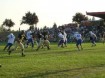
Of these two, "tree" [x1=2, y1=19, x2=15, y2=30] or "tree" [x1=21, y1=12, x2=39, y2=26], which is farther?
"tree" [x1=2, y1=19, x2=15, y2=30]

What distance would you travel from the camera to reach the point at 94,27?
71.6 m

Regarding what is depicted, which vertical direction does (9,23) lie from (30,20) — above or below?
below

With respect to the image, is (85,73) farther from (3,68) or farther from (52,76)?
(3,68)

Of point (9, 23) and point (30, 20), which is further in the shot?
point (9, 23)

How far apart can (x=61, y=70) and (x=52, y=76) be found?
77.7 inches

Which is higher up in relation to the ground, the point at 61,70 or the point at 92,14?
the point at 92,14

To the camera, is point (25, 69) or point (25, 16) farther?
point (25, 16)

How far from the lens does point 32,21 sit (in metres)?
98.6

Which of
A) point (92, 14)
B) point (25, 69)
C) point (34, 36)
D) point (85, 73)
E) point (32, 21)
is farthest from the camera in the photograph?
point (32, 21)

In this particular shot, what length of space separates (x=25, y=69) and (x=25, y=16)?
82.2 meters

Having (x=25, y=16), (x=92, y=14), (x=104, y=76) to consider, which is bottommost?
(x=104, y=76)

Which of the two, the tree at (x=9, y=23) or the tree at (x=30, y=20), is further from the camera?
the tree at (x=9, y=23)

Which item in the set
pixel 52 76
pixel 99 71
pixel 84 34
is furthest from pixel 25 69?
pixel 84 34

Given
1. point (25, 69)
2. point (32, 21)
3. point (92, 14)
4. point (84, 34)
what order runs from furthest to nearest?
point (32, 21) < point (84, 34) < point (25, 69) < point (92, 14)
